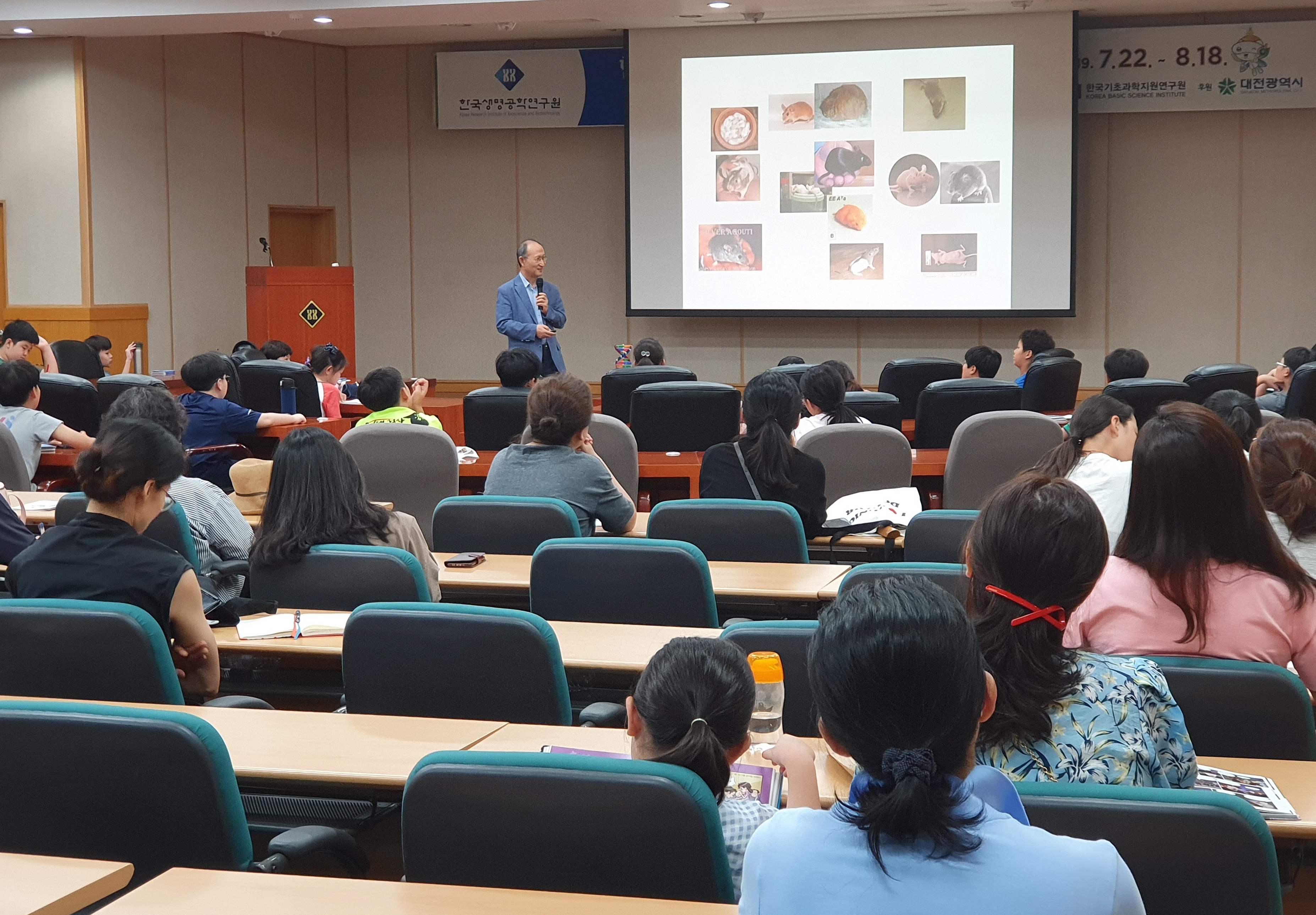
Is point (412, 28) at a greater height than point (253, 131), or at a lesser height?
greater

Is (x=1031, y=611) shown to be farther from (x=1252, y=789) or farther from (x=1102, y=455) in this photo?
(x=1102, y=455)

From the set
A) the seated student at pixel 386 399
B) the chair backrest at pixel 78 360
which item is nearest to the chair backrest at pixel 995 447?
the seated student at pixel 386 399

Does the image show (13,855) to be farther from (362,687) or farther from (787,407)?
(787,407)

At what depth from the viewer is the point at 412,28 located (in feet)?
38.8

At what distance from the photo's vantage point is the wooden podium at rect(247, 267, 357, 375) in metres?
11.3

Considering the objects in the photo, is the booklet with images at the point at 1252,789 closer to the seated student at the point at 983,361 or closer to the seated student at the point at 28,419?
the seated student at the point at 28,419

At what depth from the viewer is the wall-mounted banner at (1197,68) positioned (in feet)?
34.7

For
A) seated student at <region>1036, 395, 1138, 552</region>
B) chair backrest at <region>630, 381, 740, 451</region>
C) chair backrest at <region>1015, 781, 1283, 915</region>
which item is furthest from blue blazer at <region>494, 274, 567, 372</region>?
chair backrest at <region>1015, 781, 1283, 915</region>

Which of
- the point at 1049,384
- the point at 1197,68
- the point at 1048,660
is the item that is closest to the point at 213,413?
the point at 1049,384

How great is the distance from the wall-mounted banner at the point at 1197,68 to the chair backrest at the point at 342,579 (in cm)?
900

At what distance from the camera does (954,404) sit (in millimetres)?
6582

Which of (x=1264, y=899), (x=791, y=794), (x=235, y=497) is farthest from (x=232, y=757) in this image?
(x=235, y=497)

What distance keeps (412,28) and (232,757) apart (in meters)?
10.7

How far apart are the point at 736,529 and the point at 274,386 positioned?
4765 mm
